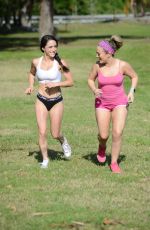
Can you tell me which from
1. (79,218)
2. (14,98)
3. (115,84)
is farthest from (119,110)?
(14,98)

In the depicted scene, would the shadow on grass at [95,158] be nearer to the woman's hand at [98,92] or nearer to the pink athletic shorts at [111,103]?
the pink athletic shorts at [111,103]

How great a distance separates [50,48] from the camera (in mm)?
10008

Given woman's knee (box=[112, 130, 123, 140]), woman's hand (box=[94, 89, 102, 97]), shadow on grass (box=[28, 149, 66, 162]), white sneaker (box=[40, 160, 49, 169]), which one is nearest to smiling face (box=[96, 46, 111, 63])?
woman's hand (box=[94, 89, 102, 97])

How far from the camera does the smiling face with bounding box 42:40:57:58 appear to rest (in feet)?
32.6

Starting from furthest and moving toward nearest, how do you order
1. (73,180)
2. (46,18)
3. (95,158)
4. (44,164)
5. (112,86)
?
1. (46,18)
2. (95,158)
3. (44,164)
4. (112,86)
5. (73,180)

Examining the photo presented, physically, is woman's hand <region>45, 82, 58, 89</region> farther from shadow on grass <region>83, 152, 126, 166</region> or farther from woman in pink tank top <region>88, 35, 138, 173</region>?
shadow on grass <region>83, 152, 126, 166</region>

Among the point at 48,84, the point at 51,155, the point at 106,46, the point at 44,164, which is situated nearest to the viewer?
the point at 106,46

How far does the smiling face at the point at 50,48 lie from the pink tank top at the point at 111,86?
2.50ft

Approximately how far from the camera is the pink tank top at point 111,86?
32.2 ft

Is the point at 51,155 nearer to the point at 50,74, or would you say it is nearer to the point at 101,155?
the point at 101,155

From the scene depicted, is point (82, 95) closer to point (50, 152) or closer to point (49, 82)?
point (50, 152)

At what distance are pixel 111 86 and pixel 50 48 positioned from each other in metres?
1.05

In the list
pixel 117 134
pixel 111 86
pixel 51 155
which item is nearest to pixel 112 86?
pixel 111 86

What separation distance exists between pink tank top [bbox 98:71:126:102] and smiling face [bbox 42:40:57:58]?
762 mm
